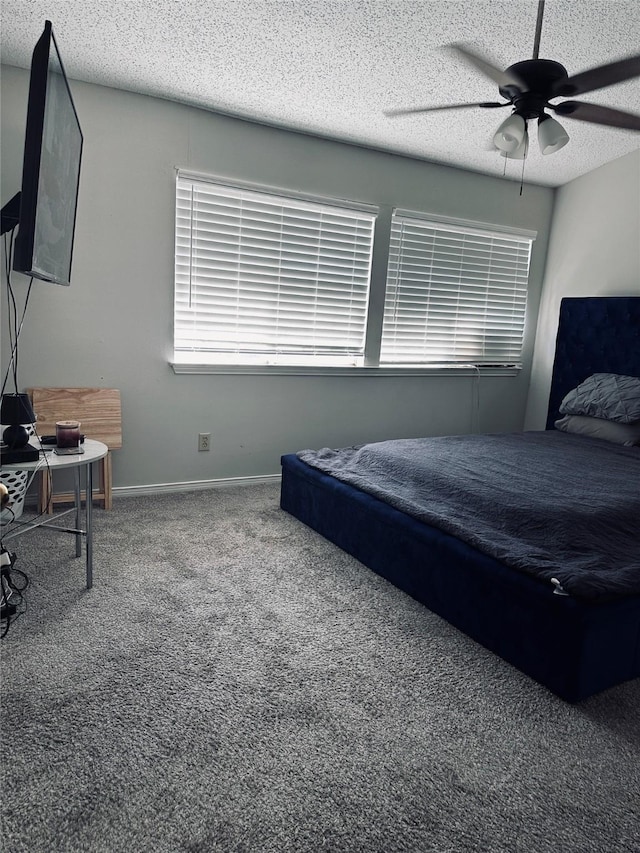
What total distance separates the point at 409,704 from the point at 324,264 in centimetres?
300

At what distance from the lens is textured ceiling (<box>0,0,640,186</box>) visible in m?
2.57

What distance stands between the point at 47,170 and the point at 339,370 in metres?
2.46

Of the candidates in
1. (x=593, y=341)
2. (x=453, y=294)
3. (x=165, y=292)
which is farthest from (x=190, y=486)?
(x=593, y=341)

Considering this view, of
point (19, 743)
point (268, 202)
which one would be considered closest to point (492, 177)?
point (268, 202)

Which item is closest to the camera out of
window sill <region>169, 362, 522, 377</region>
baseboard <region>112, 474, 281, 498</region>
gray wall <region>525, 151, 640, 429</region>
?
baseboard <region>112, 474, 281, 498</region>

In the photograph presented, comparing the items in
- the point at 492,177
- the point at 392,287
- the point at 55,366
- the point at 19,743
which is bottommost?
the point at 19,743

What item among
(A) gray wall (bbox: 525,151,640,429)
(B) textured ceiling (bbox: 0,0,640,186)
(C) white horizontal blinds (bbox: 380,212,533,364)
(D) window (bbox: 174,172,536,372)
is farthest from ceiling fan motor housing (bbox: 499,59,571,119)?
(A) gray wall (bbox: 525,151,640,429)

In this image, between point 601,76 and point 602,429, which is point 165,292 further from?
point 602,429

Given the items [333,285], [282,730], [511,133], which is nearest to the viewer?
[282,730]

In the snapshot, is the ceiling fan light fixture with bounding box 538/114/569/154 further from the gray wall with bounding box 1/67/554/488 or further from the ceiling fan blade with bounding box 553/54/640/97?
the gray wall with bounding box 1/67/554/488

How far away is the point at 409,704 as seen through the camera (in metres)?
1.76

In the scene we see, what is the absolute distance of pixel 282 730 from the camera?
161 cm

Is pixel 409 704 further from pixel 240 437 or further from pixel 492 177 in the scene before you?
pixel 492 177

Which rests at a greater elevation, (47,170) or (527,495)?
(47,170)
